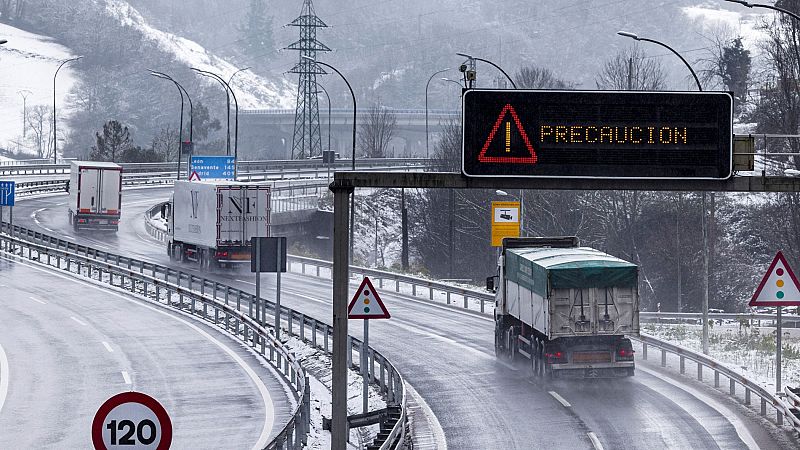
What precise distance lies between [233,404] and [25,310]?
17500 millimetres

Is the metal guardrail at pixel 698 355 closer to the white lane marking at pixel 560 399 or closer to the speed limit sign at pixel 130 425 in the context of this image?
the white lane marking at pixel 560 399

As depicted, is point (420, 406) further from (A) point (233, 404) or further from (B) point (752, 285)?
(B) point (752, 285)

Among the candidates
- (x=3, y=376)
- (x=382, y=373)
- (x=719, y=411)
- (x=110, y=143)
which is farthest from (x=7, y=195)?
(x=110, y=143)

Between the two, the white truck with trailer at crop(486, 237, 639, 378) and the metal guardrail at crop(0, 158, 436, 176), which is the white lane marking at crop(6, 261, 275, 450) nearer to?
the white truck with trailer at crop(486, 237, 639, 378)

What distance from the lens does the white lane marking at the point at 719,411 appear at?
73.4 feet

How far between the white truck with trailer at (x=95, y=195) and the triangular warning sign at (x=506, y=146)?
5525cm

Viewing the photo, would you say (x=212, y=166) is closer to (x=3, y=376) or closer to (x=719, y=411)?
(x=3, y=376)

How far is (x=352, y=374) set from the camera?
3150 centimetres

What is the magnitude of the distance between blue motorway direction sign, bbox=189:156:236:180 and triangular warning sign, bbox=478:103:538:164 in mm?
59299

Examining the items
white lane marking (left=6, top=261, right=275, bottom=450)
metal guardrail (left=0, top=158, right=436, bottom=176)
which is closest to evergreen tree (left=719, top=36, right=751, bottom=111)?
metal guardrail (left=0, top=158, right=436, bottom=176)

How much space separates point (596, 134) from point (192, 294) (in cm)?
2682

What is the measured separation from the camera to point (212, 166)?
75.8 metres

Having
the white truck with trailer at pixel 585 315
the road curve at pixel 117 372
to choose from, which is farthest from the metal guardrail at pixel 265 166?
the white truck with trailer at pixel 585 315

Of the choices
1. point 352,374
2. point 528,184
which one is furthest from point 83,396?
point 528,184
